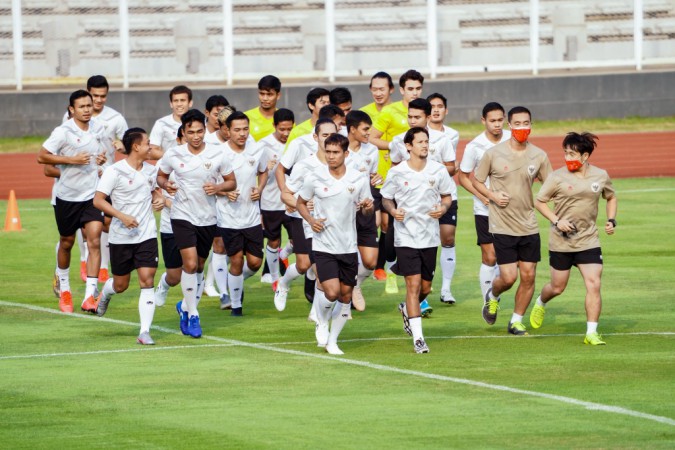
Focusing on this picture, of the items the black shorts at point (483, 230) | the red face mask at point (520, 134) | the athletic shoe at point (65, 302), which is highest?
the red face mask at point (520, 134)

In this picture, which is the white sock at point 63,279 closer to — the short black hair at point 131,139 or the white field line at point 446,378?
the white field line at point 446,378

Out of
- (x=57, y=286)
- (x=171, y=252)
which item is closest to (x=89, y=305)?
(x=57, y=286)

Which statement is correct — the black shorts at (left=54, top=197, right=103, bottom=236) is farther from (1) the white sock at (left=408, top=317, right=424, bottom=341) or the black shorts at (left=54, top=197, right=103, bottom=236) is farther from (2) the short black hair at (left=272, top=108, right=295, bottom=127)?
(1) the white sock at (left=408, top=317, right=424, bottom=341)

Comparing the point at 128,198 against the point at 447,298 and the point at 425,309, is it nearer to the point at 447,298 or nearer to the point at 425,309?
the point at 425,309

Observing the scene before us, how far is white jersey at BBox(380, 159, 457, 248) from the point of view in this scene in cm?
1347

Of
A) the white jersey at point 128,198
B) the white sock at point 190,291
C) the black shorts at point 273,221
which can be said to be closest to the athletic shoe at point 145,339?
the white sock at point 190,291

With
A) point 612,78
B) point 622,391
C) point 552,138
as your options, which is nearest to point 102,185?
point 622,391

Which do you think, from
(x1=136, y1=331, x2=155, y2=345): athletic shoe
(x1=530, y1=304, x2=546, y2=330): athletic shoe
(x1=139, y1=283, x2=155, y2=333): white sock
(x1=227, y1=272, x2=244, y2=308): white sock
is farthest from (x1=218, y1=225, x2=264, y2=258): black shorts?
(x1=530, y1=304, x2=546, y2=330): athletic shoe

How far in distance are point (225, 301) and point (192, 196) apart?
237 centimetres

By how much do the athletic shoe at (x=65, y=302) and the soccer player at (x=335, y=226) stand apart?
4056 millimetres

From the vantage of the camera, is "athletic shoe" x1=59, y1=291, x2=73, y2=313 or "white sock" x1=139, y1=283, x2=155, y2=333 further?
"athletic shoe" x1=59, y1=291, x2=73, y2=313

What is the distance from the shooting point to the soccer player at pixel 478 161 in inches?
593

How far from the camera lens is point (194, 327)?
14.3 metres

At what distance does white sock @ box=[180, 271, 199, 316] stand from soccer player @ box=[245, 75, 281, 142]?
2983mm
